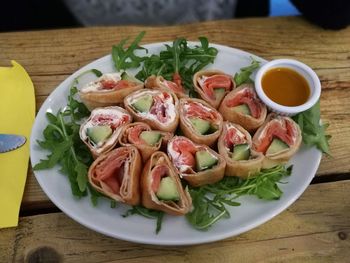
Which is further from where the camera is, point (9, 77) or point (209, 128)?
point (9, 77)

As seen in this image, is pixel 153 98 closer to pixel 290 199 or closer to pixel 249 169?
pixel 249 169

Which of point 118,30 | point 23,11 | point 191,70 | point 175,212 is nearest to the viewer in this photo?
point 175,212

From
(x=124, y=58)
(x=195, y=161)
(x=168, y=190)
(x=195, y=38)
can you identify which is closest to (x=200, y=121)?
(x=195, y=161)

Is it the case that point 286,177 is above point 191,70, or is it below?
below

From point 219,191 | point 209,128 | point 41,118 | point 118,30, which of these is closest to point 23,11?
point 118,30

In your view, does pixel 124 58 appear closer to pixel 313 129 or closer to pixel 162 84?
pixel 162 84

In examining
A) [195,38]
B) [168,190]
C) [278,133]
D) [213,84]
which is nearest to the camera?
[168,190]
